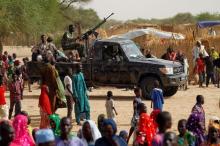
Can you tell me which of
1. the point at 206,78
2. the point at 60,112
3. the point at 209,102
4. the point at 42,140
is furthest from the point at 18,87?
the point at 206,78

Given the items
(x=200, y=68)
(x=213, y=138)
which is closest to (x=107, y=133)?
(x=213, y=138)

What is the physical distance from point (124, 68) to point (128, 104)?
125 cm

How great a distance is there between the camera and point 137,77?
1964cm

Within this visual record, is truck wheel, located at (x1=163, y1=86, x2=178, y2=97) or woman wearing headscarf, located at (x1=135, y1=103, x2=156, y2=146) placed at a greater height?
woman wearing headscarf, located at (x1=135, y1=103, x2=156, y2=146)

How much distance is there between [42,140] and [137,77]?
42.8 ft

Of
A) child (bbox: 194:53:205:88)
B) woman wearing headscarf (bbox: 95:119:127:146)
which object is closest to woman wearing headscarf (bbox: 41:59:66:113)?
woman wearing headscarf (bbox: 95:119:127:146)

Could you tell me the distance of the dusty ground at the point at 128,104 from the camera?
1610cm

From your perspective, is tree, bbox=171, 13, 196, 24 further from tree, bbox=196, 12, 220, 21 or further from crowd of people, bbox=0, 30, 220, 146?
crowd of people, bbox=0, 30, 220, 146

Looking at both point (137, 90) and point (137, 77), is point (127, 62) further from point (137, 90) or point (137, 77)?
point (137, 90)

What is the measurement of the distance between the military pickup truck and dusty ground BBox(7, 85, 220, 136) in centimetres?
57

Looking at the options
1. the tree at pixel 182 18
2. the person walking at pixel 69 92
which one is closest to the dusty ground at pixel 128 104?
the person walking at pixel 69 92

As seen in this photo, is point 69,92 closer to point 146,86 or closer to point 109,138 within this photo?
point 146,86

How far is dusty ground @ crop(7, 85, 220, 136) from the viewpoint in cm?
1610

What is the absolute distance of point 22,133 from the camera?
8820 mm
